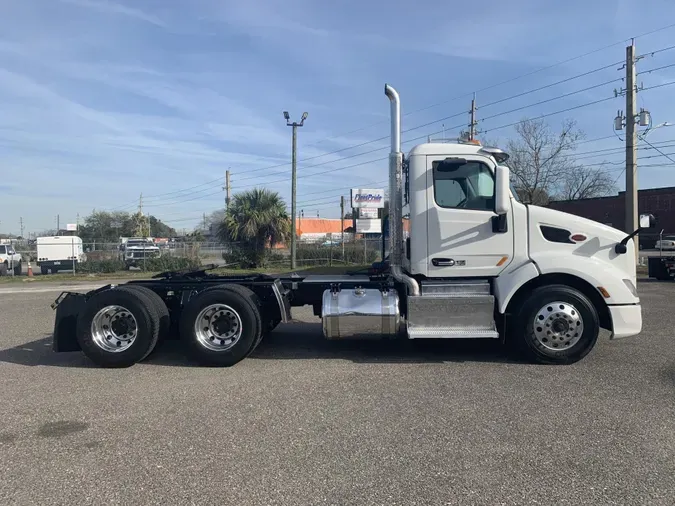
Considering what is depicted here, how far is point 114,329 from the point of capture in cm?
699

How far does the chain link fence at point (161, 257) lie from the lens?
2914cm

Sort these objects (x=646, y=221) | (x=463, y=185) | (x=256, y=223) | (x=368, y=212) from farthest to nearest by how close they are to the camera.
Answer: (x=368, y=212)
(x=256, y=223)
(x=646, y=221)
(x=463, y=185)

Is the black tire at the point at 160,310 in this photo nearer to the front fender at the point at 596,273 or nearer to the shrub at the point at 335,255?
the front fender at the point at 596,273

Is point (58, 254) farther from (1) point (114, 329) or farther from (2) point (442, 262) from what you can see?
(2) point (442, 262)

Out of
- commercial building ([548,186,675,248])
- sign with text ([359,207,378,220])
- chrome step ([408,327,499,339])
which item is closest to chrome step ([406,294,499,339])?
chrome step ([408,327,499,339])

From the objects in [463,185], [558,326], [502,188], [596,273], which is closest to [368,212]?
[463,185]

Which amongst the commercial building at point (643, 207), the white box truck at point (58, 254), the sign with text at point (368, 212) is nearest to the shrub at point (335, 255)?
the sign with text at point (368, 212)

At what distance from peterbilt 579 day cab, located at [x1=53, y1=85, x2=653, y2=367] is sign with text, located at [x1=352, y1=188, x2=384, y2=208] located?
28.6 metres

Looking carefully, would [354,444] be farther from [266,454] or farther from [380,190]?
[380,190]

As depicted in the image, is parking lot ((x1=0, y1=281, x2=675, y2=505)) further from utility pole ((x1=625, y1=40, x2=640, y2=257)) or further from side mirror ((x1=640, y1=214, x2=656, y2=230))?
utility pole ((x1=625, y1=40, x2=640, y2=257))

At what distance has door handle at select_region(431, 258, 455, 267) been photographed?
6949 millimetres

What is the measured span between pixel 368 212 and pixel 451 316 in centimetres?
2931

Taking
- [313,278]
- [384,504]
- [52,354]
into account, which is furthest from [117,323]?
[384,504]

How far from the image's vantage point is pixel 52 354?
779 centimetres
